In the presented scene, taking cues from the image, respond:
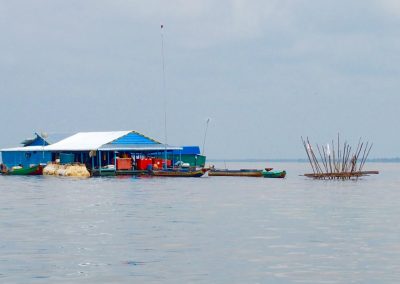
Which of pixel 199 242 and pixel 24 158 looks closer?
pixel 199 242

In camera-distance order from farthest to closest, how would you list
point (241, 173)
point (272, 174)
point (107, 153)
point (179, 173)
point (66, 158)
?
1. point (66, 158)
2. point (107, 153)
3. point (272, 174)
4. point (241, 173)
5. point (179, 173)

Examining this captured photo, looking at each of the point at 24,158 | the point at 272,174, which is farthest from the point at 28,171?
the point at 272,174

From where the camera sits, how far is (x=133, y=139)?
10350cm

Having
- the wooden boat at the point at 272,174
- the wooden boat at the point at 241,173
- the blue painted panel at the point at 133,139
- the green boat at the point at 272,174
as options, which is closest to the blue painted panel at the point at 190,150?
the wooden boat at the point at 241,173

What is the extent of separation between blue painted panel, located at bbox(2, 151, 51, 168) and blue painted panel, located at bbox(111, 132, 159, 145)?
14.2 m

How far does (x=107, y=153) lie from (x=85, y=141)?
584 cm

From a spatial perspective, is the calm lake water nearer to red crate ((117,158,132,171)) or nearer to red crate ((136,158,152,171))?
red crate ((117,158,132,171))

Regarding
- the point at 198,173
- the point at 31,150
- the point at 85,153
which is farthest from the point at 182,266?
the point at 31,150

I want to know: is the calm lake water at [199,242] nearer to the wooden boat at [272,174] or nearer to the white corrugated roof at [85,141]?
the wooden boat at [272,174]

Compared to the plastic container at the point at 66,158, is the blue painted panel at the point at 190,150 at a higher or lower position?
higher

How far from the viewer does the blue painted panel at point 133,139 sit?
10238cm

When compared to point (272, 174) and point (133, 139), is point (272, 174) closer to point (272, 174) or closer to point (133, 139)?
point (272, 174)

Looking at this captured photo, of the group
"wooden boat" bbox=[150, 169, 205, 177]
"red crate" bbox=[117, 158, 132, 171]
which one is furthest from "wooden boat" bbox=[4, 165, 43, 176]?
"wooden boat" bbox=[150, 169, 205, 177]

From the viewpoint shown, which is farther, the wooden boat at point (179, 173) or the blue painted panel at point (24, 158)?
the blue painted panel at point (24, 158)
